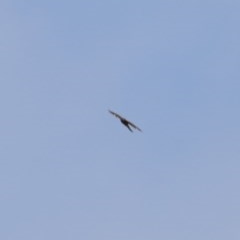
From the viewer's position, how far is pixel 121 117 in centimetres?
19925

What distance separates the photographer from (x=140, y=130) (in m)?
184

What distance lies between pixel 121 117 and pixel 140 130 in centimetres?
→ 1583

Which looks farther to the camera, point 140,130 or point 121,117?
point 121,117
